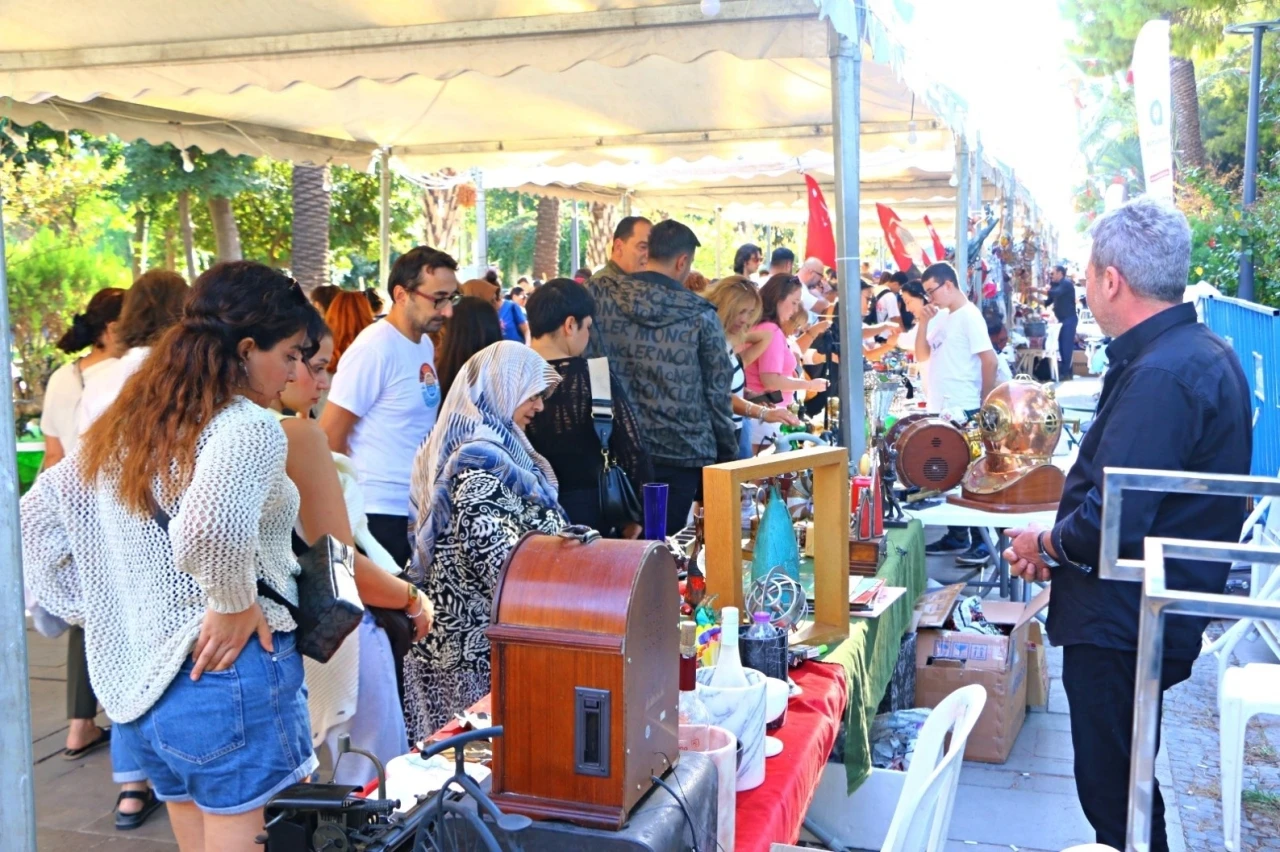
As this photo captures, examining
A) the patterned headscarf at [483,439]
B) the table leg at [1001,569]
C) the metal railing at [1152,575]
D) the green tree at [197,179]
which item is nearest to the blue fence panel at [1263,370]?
the table leg at [1001,569]

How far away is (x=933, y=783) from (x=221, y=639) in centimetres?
127

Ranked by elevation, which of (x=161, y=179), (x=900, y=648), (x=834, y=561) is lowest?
(x=900, y=648)

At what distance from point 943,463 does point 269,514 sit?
3.37 metres

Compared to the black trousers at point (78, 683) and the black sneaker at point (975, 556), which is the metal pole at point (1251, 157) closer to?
the black sneaker at point (975, 556)

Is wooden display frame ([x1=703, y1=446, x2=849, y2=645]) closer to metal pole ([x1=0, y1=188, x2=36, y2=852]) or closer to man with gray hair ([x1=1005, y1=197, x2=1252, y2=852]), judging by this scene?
man with gray hair ([x1=1005, y1=197, x2=1252, y2=852])

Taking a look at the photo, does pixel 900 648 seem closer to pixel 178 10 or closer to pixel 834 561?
pixel 834 561

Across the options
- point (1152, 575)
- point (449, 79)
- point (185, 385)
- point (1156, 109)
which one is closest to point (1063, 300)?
point (1156, 109)

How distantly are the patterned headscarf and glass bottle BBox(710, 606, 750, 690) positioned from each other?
0.90m

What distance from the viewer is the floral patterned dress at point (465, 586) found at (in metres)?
2.81

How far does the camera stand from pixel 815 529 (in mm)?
2971

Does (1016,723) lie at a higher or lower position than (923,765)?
lower

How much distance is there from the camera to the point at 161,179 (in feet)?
53.9

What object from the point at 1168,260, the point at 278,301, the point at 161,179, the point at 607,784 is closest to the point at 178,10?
the point at 278,301

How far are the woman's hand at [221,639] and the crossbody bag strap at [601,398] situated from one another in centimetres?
203
